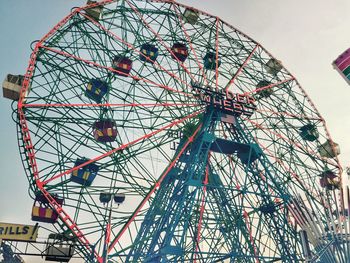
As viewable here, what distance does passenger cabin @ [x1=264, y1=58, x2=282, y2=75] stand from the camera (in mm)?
28372

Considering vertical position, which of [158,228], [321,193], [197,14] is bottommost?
[158,228]

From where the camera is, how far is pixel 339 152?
27266 millimetres

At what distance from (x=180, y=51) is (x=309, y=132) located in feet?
40.0

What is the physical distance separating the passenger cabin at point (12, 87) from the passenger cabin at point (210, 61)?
43.9ft

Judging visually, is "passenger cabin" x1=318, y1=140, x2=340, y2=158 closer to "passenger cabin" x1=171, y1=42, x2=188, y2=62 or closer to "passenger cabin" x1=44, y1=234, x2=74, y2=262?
"passenger cabin" x1=171, y1=42, x2=188, y2=62

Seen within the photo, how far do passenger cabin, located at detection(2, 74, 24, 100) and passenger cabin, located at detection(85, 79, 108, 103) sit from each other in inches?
149

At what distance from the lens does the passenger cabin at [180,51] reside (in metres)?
24.4

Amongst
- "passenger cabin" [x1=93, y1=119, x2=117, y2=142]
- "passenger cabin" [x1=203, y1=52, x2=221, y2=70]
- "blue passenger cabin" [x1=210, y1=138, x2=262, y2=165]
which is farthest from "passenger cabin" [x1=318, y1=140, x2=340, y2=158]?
"passenger cabin" [x1=93, y1=119, x2=117, y2=142]

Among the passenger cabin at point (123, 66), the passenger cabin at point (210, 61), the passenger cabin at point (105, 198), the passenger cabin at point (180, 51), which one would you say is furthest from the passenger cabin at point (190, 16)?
the passenger cabin at point (105, 198)

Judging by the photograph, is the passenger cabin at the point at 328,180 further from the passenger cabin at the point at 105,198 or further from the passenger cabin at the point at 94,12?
the passenger cabin at the point at 94,12

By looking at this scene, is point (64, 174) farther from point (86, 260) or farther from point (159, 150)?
point (159, 150)

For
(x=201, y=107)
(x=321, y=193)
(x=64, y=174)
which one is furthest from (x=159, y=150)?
(x=321, y=193)

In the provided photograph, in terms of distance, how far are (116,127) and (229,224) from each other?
874cm

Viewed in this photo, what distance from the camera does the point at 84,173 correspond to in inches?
698
